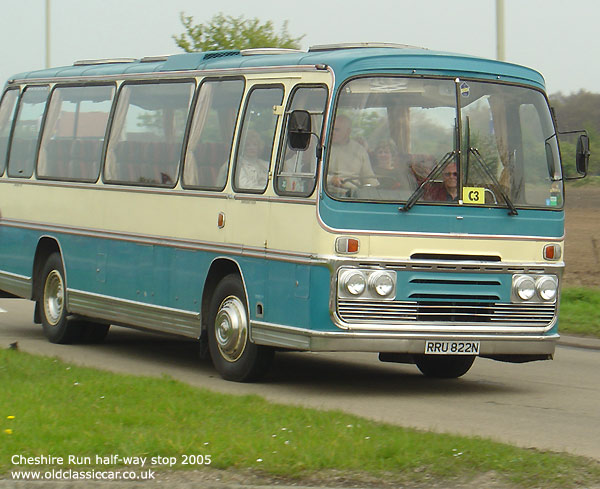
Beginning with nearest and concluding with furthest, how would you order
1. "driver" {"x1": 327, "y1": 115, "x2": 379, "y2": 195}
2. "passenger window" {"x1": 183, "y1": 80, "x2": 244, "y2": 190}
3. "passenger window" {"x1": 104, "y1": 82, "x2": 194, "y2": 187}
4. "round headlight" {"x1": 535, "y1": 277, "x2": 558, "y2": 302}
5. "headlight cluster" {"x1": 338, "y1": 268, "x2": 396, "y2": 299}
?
"headlight cluster" {"x1": 338, "y1": 268, "x2": 396, "y2": 299} < "driver" {"x1": 327, "y1": 115, "x2": 379, "y2": 195} < "round headlight" {"x1": 535, "y1": 277, "x2": 558, "y2": 302} < "passenger window" {"x1": 183, "y1": 80, "x2": 244, "y2": 190} < "passenger window" {"x1": 104, "y1": 82, "x2": 194, "y2": 187}

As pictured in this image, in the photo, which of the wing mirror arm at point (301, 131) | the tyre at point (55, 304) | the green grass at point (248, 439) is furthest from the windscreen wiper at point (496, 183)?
the tyre at point (55, 304)

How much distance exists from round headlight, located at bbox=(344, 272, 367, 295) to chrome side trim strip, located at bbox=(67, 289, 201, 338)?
2.32 meters

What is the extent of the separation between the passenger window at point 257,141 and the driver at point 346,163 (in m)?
0.99

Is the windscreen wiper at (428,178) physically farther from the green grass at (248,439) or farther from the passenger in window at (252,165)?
the green grass at (248,439)

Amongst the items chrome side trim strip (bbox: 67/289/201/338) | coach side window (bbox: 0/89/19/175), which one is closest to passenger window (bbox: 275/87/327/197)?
chrome side trim strip (bbox: 67/289/201/338)

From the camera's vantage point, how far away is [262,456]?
7.86 metres

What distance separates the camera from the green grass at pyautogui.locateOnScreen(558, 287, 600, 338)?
1791cm

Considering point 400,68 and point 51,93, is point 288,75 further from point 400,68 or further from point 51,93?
point 51,93

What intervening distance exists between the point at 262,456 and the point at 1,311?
45.6 feet

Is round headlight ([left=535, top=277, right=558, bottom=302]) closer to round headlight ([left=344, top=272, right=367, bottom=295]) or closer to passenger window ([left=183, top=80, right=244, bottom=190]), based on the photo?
round headlight ([left=344, top=272, right=367, bottom=295])

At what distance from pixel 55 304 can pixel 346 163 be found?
610cm

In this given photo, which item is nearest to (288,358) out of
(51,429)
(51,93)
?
(51,93)

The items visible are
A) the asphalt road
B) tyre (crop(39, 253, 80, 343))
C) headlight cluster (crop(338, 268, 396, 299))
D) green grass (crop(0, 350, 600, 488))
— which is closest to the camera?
green grass (crop(0, 350, 600, 488))

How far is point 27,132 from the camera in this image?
17.8 m
